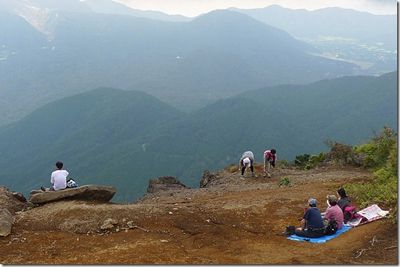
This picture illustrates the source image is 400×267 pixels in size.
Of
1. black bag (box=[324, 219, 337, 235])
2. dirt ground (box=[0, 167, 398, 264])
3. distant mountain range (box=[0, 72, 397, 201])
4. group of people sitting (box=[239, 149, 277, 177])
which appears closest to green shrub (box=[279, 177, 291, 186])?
group of people sitting (box=[239, 149, 277, 177])

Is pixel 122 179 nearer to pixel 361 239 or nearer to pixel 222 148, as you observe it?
pixel 222 148

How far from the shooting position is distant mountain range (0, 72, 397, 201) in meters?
118

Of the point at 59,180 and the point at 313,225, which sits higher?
the point at 59,180

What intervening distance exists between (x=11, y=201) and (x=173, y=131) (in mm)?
128909

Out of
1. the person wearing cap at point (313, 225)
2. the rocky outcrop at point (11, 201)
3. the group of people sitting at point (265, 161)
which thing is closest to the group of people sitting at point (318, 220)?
the person wearing cap at point (313, 225)

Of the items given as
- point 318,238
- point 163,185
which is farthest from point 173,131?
point 318,238

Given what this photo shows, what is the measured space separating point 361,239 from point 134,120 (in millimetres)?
157511

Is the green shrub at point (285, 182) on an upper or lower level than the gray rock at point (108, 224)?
lower

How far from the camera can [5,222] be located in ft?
37.2

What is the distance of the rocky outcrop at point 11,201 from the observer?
44.7 feet

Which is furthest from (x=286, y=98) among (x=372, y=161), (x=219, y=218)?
(x=219, y=218)

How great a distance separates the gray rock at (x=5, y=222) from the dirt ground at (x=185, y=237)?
0.18 metres

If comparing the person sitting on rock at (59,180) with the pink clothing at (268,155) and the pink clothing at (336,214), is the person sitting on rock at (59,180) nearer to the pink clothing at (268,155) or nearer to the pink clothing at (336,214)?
the pink clothing at (336,214)

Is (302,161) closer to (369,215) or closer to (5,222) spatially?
(369,215)
